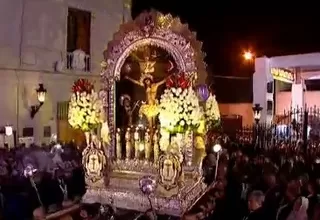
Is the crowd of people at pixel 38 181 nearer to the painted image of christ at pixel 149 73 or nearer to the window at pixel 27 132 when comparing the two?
the painted image of christ at pixel 149 73

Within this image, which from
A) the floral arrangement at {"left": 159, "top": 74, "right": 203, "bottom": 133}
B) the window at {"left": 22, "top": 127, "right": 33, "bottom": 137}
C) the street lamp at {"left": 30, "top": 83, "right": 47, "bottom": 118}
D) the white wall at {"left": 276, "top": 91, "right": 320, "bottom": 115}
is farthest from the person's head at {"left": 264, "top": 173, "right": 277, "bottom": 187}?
the white wall at {"left": 276, "top": 91, "right": 320, "bottom": 115}

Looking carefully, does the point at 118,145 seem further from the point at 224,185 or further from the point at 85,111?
the point at 224,185

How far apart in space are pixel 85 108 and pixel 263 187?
382cm

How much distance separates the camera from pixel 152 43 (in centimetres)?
1019

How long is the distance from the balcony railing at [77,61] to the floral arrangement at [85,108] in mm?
6660

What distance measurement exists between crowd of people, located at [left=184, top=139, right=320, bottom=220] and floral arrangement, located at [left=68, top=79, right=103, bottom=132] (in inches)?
92.6

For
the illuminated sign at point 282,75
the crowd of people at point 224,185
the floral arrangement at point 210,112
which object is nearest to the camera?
the crowd of people at point 224,185

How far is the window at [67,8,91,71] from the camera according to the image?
17.3m

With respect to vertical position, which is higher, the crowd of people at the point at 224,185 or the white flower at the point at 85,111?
the white flower at the point at 85,111

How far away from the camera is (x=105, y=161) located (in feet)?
34.8

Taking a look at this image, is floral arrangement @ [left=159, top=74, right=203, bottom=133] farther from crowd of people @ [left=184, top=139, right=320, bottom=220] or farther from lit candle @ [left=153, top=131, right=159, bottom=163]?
crowd of people @ [left=184, top=139, right=320, bottom=220]

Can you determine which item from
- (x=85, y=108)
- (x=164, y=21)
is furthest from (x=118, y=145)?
(x=164, y=21)

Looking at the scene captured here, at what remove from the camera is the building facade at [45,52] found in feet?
50.2

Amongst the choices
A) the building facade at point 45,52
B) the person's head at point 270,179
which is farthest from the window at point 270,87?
the person's head at point 270,179
